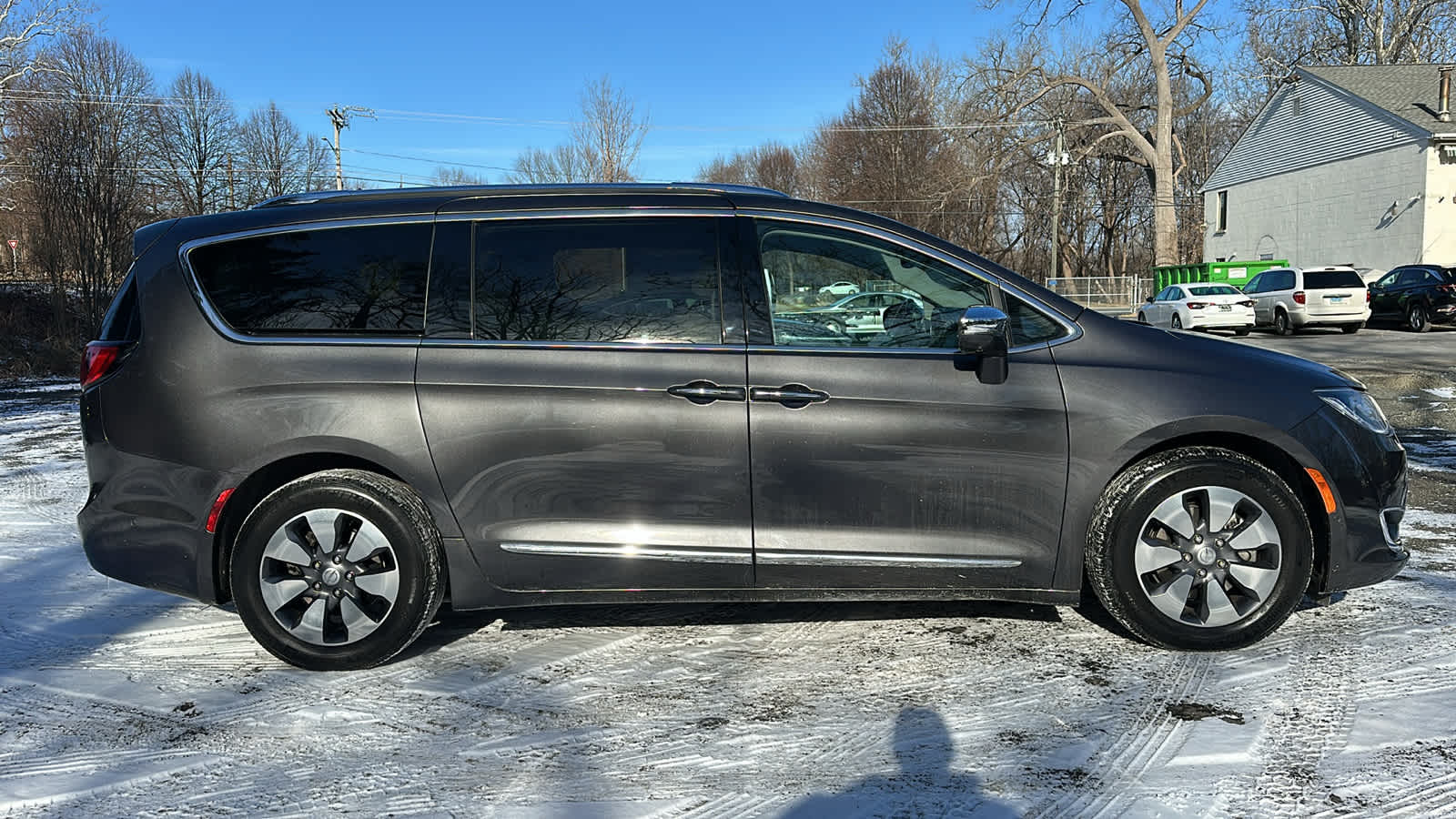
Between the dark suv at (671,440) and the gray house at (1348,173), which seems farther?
the gray house at (1348,173)

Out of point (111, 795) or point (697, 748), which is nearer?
point (111, 795)

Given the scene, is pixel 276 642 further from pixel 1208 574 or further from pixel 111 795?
pixel 1208 574

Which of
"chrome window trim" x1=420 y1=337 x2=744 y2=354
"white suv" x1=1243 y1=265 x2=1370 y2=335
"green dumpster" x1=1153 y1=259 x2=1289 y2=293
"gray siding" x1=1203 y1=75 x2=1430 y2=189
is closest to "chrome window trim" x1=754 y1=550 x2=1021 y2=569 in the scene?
"chrome window trim" x1=420 y1=337 x2=744 y2=354

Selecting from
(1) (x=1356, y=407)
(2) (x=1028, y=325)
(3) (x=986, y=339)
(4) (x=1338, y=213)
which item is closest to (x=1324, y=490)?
(1) (x=1356, y=407)

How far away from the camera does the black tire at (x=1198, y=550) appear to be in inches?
149

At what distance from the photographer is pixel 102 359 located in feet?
12.8

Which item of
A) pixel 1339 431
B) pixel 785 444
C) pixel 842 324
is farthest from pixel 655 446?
pixel 1339 431

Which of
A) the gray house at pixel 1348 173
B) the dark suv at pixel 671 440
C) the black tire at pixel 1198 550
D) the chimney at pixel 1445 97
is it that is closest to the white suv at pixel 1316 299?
the gray house at pixel 1348 173

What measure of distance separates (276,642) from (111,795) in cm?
101

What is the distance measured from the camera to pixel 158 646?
4.18 metres

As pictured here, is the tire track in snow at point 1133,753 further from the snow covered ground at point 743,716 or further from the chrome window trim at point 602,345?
the chrome window trim at point 602,345

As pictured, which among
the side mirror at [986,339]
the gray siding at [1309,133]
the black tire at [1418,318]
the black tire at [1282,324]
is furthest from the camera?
the gray siding at [1309,133]

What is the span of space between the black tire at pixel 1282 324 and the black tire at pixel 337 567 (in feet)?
84.0

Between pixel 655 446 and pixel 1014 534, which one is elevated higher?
pixel 655 446
